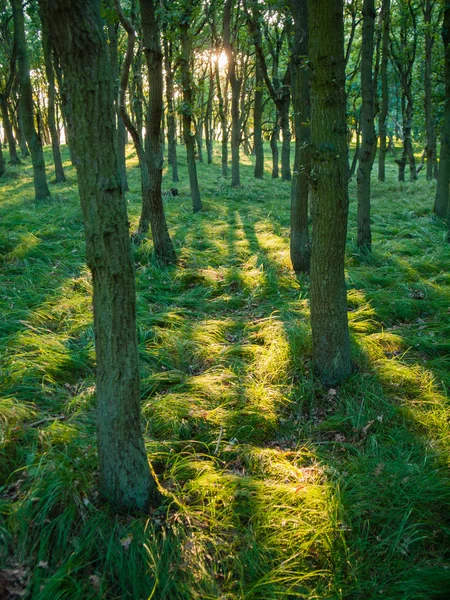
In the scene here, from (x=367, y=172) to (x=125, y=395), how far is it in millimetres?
6928

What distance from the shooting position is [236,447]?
321cm

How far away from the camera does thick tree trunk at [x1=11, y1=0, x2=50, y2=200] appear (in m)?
11.0

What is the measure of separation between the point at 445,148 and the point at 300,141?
5.50 m

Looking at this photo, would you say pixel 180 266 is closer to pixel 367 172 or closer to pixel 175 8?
pixel 367 172

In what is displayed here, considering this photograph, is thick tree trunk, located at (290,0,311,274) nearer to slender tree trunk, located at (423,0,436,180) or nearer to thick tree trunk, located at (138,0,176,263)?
thick tree trunk, located at (138,0,176,263)

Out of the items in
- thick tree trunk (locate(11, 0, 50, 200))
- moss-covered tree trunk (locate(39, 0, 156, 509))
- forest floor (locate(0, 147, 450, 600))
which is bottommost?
forest floor (locate(0, 147, 450, 600))

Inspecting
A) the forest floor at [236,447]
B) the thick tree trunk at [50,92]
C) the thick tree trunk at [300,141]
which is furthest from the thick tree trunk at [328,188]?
the thick tree trunk at [50,92]

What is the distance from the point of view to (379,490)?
109 inches

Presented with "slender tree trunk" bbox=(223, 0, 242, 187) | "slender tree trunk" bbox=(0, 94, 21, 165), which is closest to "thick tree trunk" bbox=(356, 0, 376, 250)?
"slender tree trunk" bbox=(223, 0, 242, 187)

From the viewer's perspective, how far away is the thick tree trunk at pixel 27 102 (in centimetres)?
1098

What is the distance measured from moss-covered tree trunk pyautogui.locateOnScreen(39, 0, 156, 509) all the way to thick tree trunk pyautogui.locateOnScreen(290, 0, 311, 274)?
3800mm

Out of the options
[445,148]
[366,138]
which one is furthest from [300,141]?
[445,148]

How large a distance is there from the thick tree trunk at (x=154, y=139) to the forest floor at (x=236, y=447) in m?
1.07

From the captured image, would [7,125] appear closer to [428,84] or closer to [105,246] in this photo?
[428,84]
